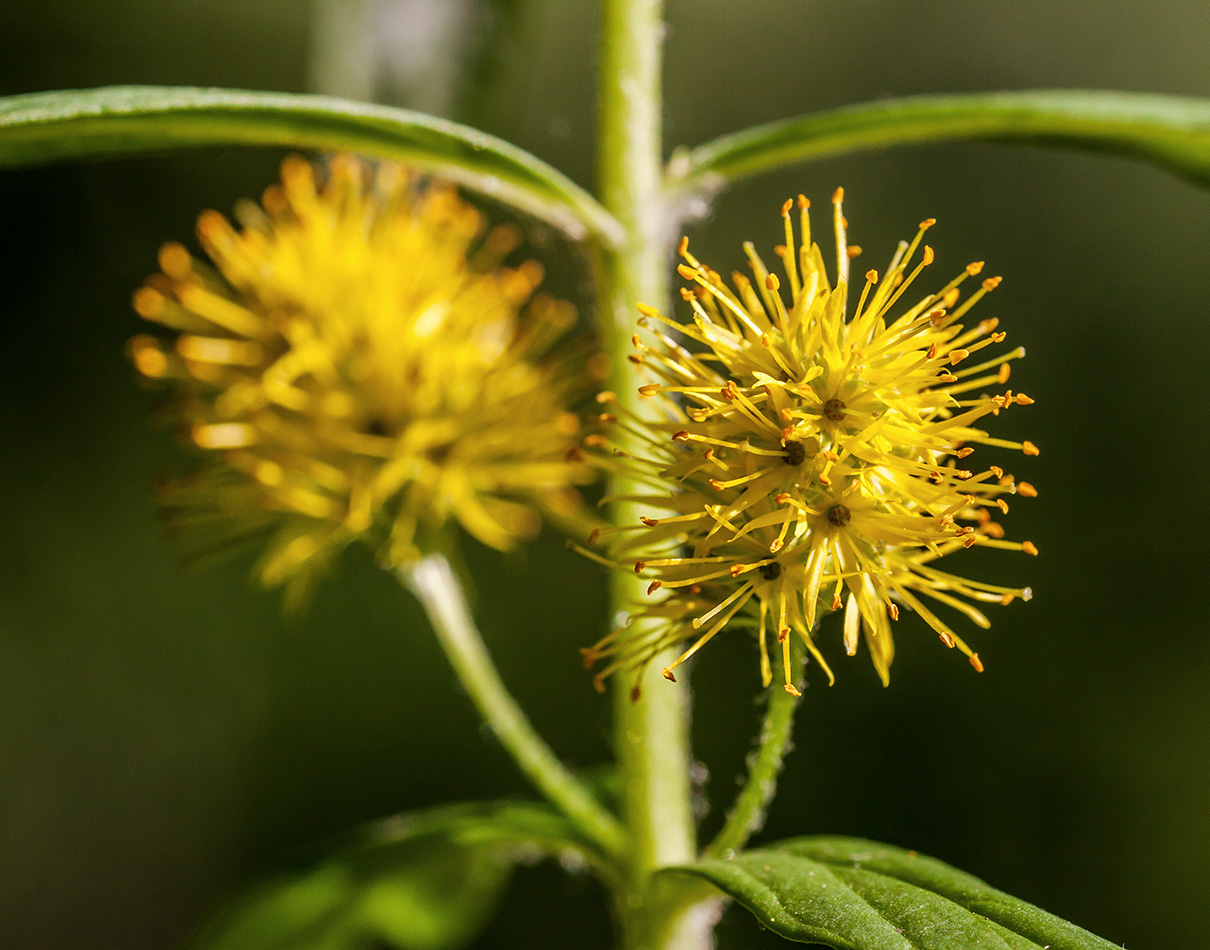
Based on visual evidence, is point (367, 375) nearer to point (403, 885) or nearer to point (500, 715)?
point (500, 715)

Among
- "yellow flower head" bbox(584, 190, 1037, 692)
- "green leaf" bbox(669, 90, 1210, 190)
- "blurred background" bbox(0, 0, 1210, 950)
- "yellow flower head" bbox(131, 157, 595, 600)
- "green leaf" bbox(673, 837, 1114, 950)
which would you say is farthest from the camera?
"blurred background" bbox(0, 0, 1210, 950)

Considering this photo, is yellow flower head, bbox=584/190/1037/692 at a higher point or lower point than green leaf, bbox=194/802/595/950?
higher

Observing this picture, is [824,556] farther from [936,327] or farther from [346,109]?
[346,109]

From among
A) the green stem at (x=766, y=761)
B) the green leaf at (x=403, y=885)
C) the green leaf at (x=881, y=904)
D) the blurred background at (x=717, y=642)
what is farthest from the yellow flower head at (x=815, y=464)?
the blurred background at (x=717, y=642)

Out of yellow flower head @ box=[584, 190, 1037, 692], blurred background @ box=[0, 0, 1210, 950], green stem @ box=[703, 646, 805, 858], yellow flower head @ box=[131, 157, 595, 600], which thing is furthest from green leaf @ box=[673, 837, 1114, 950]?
blurred background @ box=[0, 0, 1210, 950]

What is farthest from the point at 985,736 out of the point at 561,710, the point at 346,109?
the point at 346,109

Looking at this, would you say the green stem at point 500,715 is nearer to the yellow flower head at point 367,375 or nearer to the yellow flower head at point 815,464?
the yellow flower head at point 367,375

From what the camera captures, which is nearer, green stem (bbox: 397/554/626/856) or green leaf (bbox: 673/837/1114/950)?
green leaf (bbox: 673/837/1114/950)

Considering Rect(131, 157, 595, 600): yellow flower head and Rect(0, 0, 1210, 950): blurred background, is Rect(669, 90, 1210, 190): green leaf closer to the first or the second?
Rect(131, 157, 595, 600): yellow flower head
